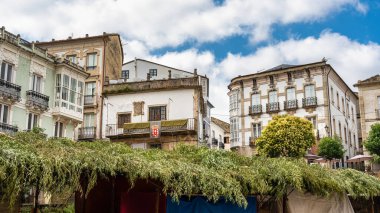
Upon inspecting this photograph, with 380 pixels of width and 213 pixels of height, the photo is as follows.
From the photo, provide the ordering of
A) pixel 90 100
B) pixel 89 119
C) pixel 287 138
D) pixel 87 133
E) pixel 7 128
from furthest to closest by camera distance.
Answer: pixel 90 100, pixel 89 119, pixel 87 133, pixel 287 138, pixel 7 128

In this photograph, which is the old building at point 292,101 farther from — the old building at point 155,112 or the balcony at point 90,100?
the balcony at point 90,100

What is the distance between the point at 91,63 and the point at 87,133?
18.8 feet

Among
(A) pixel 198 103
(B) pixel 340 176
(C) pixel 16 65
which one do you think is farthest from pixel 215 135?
(B) pixel 340 176

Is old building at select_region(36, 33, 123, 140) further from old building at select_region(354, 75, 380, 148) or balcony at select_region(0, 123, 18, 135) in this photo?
old building at select_region(354, 75, 380, 148)

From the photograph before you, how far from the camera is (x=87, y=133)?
33344 mm

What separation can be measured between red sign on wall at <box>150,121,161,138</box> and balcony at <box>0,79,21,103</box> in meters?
9.30

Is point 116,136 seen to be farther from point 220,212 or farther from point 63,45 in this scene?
point 220,212

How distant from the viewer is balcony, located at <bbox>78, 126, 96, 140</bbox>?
33.1 m

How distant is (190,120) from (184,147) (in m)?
16.6

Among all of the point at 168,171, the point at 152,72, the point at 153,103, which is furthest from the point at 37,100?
the point at 168,171

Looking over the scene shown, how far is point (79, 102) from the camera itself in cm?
2911

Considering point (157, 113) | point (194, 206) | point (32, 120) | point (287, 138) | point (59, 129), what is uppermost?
point (157, 113)

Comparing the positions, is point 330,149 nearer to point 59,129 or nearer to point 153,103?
point 153,103

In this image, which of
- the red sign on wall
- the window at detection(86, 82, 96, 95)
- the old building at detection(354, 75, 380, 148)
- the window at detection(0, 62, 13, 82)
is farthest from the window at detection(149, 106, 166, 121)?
the old building at detection(354, 75, 380, 148)
